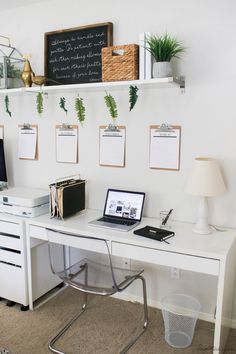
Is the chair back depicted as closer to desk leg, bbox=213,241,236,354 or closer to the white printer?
the white printer

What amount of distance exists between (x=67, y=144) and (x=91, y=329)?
142 centimetres

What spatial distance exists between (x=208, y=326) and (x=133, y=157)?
132 cm

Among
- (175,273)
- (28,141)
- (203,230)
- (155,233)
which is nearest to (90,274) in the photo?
(155,233)

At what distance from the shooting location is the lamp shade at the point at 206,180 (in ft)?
6.40

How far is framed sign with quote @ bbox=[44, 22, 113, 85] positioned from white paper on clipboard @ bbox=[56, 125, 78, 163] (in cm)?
38

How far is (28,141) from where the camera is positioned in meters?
2.87

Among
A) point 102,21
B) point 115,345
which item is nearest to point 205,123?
point 102,21

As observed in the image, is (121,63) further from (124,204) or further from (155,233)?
(155,233)

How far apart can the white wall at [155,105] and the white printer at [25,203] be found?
13.1 inches

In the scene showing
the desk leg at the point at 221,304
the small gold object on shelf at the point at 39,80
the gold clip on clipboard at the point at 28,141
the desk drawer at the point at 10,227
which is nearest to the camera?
the desk leg at the point at 221,304

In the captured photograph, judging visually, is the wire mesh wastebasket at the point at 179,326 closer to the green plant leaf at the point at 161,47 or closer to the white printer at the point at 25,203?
the white printer at the point at 25,203

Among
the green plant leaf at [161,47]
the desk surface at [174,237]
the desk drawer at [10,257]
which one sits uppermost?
the green plant leaf at [161,47]

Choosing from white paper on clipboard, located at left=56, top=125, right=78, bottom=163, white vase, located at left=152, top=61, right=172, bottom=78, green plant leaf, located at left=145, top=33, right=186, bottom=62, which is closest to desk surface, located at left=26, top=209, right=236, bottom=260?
white paper on clipboard, located at left=56, top=125, right=78, bottom=163

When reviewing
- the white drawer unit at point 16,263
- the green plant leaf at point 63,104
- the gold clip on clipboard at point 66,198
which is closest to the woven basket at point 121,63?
the green plant leaf at point 63,104
